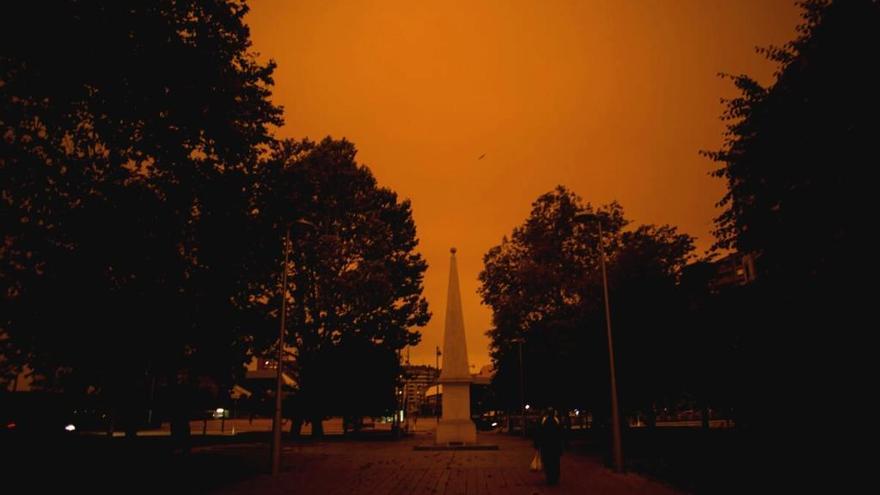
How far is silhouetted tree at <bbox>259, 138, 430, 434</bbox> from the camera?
117ft

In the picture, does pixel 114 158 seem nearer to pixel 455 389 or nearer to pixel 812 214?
pixel 812 214

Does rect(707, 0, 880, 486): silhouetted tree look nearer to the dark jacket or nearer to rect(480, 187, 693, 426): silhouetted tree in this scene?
the dark jacket

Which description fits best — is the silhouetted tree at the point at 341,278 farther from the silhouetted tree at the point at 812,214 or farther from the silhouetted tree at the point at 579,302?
the silhouetted tree at the point at 812,214

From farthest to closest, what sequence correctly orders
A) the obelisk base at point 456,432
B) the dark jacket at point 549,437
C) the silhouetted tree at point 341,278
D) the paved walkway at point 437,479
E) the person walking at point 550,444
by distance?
the silhouetted tree at point 341,278
the obelisk base at point 456,432
the dark jacket at point 549,437
the person walking at point 550,444
the paved walkway at point 437,479

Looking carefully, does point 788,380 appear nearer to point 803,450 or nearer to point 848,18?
point 803,450

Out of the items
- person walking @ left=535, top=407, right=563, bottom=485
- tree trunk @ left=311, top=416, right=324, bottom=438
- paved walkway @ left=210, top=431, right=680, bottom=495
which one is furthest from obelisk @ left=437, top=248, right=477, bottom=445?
person walking @ left=535, top=407, right=563, bottom=485

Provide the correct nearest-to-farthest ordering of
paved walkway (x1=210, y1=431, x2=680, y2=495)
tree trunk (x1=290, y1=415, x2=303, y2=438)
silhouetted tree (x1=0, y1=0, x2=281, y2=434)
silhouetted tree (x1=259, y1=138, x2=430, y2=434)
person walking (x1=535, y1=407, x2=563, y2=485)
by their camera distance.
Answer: silhouetted tree (x1=0, y1=0, x2=281, y2=434) < paved walkway (x1=210, y1=431, x2=680, y2=495) < person walking (x1=535, y1=407, x2=563, y2=485) < silhouetted tree (x1=259, y1=138, x2=430, y2=434) < tree trunk (x1=290, y1=415, x2=303, y2=438)

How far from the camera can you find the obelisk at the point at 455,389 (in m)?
32.5

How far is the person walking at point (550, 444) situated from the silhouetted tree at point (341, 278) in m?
19.2

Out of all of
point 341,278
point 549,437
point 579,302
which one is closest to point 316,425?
point 341,278

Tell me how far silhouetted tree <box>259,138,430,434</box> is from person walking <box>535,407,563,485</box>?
19.2m

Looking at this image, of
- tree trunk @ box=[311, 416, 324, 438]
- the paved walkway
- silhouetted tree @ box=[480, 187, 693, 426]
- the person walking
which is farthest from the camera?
tree trunk @ box=[311, 416, 324, 438]

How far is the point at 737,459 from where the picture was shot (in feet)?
57.0

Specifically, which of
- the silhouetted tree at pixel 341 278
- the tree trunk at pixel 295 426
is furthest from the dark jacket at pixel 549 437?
the tree trunk at pixel 295 426
